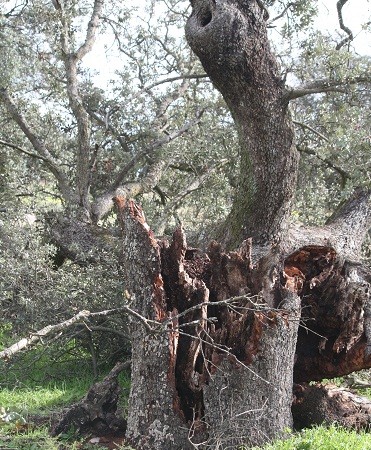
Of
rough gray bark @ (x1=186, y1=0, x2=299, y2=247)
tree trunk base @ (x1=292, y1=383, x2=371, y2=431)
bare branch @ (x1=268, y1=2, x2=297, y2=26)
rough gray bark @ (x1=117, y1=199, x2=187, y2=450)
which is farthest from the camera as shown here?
bare branch @ (x1=268, y1=2, x2=297, y2=26)

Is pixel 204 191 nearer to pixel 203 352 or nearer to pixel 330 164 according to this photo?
pixel 330 164

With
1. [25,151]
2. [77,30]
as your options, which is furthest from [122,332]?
[77,30]

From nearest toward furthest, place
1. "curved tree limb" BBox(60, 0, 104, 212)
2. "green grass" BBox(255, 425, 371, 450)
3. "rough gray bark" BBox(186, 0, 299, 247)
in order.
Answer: "green grass" BBox(255, 425, 371, 450)
"rough gray bark" BBox(186, 0, 299, 247)
"curved tree limb" BBox(60, 0, 104, 212)

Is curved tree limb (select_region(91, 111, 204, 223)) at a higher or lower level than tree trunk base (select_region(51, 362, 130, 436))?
higher

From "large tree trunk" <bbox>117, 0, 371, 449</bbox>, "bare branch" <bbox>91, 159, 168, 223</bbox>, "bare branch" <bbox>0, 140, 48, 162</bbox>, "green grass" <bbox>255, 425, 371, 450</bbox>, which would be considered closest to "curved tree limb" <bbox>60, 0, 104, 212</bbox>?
"bare branch" <bbox>91, 159, 168, 223</bbox>

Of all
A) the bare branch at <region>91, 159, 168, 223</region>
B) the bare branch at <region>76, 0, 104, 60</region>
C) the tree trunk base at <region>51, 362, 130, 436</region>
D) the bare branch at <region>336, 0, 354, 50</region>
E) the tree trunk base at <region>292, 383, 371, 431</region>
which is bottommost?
the tree trunk base at <region>51, 362, 130, 436</region>

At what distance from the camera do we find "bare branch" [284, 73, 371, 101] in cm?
666

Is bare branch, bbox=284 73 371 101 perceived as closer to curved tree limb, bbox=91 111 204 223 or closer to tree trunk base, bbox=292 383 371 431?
tree trunk base, bbox=292 383 371 431

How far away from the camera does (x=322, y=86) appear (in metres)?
6.82

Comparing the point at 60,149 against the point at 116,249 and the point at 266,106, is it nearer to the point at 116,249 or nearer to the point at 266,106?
the point at 116,249

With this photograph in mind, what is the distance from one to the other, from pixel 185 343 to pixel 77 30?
751 centimetres

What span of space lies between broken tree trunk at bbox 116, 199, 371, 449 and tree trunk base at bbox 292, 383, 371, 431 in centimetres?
52

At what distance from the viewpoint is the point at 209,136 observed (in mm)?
11023

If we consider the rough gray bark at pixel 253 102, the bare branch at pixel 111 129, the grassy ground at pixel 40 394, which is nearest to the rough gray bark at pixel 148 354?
the grassy ground at pixel 40 394
